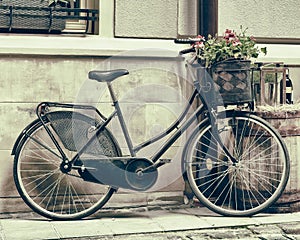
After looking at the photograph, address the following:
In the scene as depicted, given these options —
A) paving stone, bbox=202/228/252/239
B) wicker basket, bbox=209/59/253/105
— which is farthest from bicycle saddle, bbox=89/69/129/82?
paving stone, bbox=202/228/252/239

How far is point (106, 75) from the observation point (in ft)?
18.1

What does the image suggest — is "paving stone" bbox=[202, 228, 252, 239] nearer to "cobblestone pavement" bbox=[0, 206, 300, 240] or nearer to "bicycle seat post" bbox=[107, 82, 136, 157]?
"cobblestone pavement" bbox=[0, 206, 300, 240]

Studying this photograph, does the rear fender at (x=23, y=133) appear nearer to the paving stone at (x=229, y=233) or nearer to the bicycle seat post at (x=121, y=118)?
the bicycle seat post at (x=121, y=118)

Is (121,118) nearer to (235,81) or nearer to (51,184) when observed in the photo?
(51,184)

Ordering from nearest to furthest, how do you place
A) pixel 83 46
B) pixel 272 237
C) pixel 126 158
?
pixel 272 237
pixel 126 158
pixel 83 46

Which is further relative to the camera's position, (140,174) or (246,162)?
(246,162)

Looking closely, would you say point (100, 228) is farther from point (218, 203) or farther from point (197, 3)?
point (197, 3)

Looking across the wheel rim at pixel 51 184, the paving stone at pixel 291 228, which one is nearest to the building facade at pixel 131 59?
the wheel rim at pixel 51 184

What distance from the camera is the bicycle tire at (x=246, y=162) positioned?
5598mm

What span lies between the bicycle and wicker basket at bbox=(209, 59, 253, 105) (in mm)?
150

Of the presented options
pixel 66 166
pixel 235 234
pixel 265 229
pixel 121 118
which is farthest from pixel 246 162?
pixel 66 166

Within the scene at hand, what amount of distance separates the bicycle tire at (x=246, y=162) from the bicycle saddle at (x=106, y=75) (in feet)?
2.90

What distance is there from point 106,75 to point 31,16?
108 centimetres

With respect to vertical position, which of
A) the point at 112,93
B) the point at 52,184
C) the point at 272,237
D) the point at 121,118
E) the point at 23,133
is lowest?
the point at 272,237
